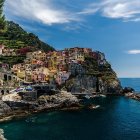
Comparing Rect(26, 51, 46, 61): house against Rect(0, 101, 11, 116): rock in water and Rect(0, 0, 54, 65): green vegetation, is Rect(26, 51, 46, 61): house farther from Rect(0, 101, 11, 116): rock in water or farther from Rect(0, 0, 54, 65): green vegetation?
Rect(0, 101, 11, 116): rock in water

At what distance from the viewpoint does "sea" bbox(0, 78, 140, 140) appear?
6729cm

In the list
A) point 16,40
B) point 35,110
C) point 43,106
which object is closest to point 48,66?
point 16,40

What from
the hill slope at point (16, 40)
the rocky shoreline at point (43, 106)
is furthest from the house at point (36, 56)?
the rocky shoreline at point (43, 106)

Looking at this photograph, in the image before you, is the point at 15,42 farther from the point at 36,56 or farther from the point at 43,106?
the point at 43,106

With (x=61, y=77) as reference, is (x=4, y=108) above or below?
below

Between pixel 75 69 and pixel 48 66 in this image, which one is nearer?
pixel 75 69

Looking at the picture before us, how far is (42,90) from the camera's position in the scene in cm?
11044

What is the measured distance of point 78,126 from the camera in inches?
3027

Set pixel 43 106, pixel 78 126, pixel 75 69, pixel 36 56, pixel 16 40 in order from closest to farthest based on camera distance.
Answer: pixel 78 126, pixel 43 106, pixel 75 69, pixel 36 56, pixel 16 40

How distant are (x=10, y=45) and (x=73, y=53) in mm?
35310

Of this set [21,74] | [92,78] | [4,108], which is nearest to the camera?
[4,108]

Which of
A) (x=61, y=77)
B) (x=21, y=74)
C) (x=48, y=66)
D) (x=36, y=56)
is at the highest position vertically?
(x=36, y=56)

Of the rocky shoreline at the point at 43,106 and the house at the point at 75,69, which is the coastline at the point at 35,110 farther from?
the house at the point at 75,69

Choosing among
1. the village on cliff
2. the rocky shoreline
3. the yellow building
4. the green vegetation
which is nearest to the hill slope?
the green vegetation
